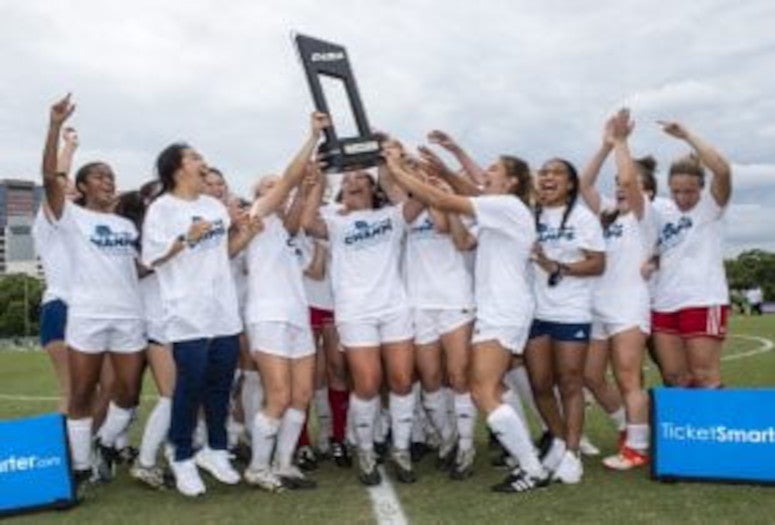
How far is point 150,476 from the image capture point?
7.12m

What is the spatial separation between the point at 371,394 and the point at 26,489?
2458 mm

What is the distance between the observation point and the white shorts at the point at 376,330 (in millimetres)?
7090

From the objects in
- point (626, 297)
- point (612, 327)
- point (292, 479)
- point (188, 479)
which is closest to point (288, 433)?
point (292, 479)

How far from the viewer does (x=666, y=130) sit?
6824 mm

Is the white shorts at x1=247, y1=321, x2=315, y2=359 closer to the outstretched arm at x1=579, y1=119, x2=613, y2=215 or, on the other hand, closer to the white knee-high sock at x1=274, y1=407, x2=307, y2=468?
the white knee-high sock at x1=274, y1=407, x2=307, y2=468

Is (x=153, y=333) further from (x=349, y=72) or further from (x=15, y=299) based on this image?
(x=15, y=299)

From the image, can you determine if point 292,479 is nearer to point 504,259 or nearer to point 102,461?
point 102,461

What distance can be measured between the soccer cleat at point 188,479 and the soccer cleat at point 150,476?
0.27 m

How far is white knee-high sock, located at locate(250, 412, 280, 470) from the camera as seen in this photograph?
691cm

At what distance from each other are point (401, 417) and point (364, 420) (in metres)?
0.30

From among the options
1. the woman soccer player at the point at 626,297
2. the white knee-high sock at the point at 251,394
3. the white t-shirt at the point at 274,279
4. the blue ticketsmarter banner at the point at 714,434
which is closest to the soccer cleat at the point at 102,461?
the white knee-high sock at the point at 251,394

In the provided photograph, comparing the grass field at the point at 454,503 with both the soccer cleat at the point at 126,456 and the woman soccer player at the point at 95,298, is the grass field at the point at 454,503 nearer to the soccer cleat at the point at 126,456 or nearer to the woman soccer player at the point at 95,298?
the soccer cleat at the point at 126,456

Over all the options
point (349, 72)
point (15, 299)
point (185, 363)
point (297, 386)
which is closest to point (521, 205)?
point (349, 72)

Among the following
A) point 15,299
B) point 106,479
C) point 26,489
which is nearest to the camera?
point 26,489
